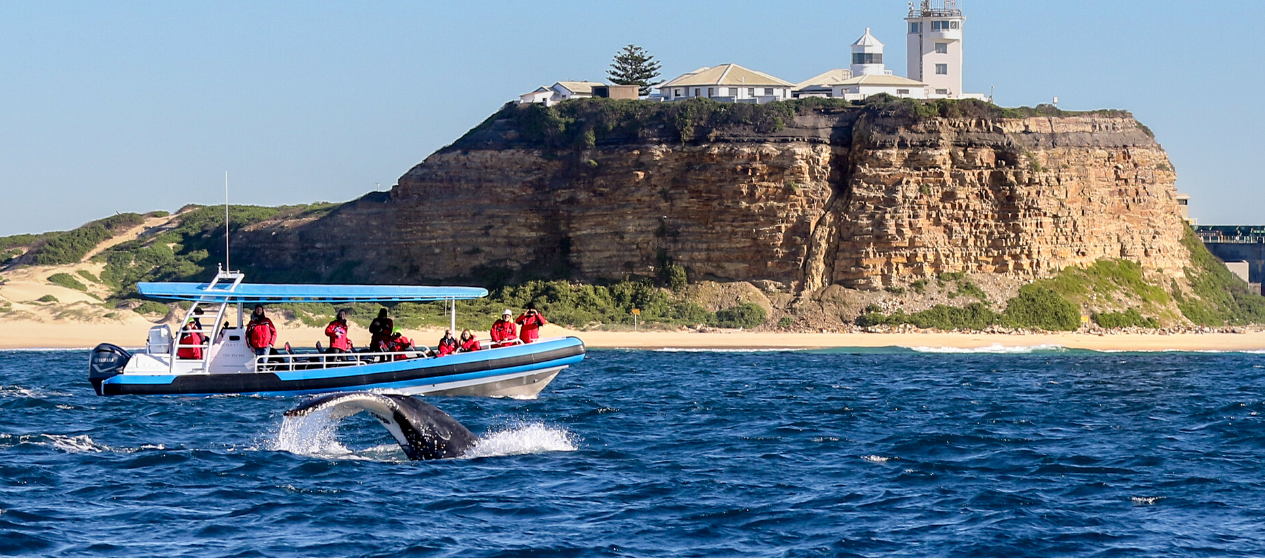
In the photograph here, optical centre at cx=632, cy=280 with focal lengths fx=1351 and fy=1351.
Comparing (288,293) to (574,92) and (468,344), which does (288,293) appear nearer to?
(468,344)

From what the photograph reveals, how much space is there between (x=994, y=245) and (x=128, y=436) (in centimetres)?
4356

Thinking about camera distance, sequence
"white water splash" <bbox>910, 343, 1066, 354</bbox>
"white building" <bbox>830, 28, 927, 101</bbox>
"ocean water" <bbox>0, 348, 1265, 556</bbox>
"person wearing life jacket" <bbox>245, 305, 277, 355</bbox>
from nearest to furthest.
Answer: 1. "ocean water" <bbox>0, 348, 1265, 556</bbox>
2. "person wearing life jacket" <bbox>245, 305, 277, 355</bbox>
3. "white water splash" <bbox>910, 343, 1066, 354</bbox>
4. "white building" <bbox>830, 28, 927, 101</bbox>

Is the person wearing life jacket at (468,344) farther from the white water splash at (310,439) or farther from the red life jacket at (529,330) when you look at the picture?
the white water splash at (310,439)

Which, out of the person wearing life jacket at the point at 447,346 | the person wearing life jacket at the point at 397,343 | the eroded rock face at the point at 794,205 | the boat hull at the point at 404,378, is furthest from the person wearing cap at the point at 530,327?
the eroded rock face at the point at 794,205

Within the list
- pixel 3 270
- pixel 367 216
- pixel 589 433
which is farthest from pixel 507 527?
pixel 3 270

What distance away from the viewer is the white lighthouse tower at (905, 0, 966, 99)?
232 ft

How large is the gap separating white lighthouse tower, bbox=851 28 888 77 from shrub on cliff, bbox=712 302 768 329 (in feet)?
69.1

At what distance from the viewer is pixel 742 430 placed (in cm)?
2316

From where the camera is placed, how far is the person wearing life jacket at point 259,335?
26062 millimetres

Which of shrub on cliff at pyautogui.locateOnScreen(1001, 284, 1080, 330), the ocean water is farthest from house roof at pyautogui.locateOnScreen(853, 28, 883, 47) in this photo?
the ocean water

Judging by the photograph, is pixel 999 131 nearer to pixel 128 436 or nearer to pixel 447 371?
pixel 447 371

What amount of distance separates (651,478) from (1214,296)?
5466cm

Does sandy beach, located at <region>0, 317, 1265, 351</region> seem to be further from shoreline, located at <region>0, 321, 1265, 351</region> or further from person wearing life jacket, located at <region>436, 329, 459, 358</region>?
person wearing life jacket, located at <region>436, 329, 459, 358</region>

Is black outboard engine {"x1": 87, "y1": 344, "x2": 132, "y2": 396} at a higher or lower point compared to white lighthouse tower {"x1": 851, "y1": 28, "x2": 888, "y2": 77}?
lower
